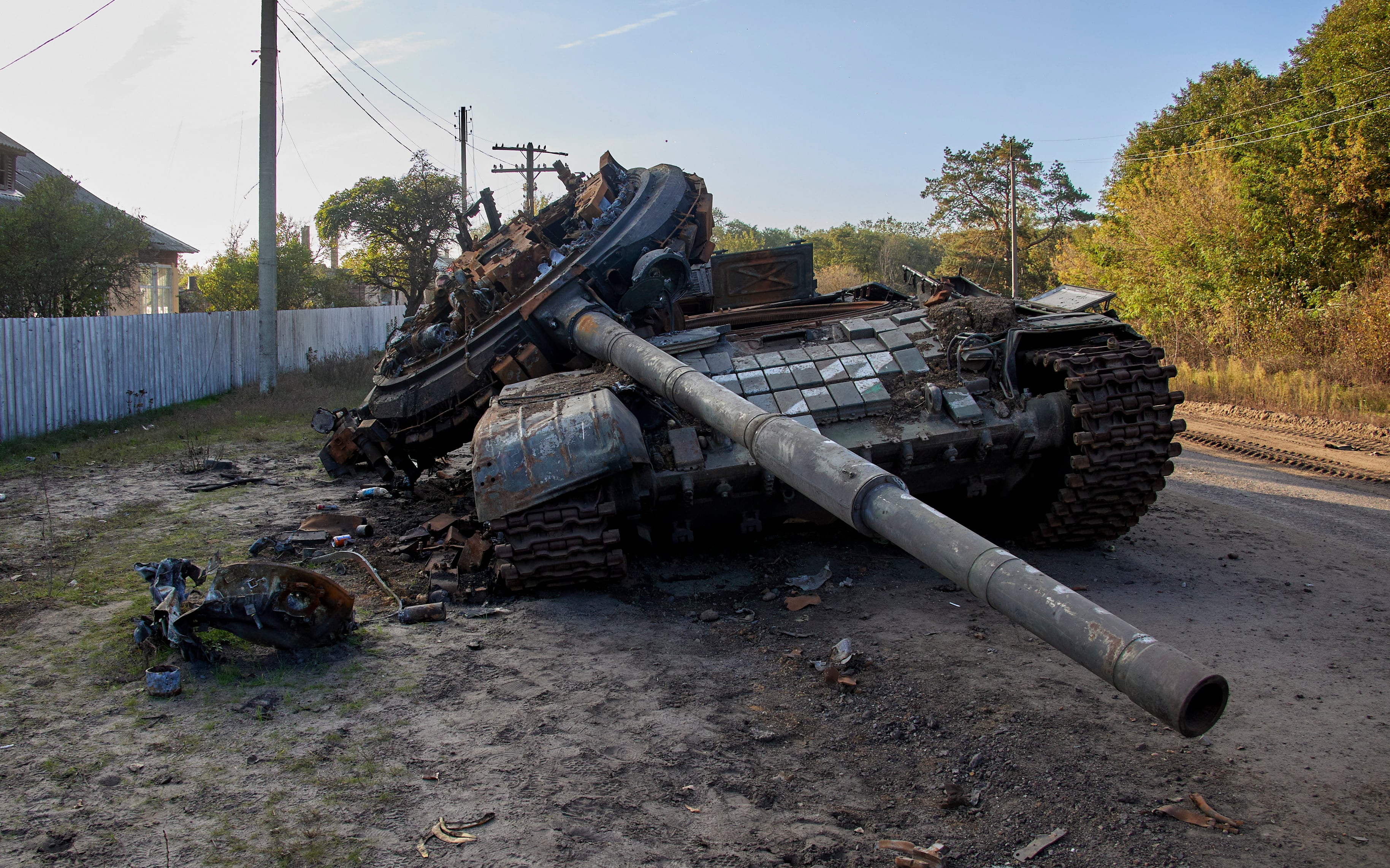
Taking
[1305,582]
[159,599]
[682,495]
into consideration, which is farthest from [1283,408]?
[159,599]

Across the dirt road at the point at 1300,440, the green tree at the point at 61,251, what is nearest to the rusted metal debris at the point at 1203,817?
the dirt road at the point at 1300,440

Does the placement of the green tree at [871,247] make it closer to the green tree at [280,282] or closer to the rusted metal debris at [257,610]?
the green tree at [280,282]

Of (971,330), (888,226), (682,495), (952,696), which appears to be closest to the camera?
(952,696)

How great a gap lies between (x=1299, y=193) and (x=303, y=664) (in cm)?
Result: 2031

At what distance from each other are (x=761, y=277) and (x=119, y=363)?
39.0 feet

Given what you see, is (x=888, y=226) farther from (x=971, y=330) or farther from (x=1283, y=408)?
(x=971, y=330)

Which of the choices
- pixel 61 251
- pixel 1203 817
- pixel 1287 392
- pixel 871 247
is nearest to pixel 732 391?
pixel 1203 817

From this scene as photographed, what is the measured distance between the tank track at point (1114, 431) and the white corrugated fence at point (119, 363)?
1386 centimetres

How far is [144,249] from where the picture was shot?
2050 cm

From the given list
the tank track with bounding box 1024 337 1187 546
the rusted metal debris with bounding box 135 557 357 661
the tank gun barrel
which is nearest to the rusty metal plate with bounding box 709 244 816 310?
the tank track with bounding box 1024 337 1187 546

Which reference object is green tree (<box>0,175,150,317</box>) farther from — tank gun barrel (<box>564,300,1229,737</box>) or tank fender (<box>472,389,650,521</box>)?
tank gun barrel (<box>564,300,1229,737</box>)

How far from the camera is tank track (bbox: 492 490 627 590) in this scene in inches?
229

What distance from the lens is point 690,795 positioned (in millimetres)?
3791

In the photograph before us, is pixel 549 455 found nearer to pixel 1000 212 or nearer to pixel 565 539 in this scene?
pixel 565 539
